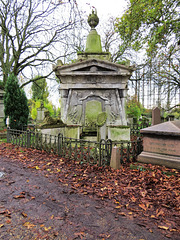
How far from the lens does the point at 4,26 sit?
46.2 ft

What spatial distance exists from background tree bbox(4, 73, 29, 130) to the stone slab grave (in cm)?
887

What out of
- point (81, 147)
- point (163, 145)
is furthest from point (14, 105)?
point (163, 145)

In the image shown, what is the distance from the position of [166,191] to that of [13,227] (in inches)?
119

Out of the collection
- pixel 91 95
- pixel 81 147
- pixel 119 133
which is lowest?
pixel 81 147

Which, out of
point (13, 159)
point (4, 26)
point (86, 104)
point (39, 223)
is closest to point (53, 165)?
point (13, 159)

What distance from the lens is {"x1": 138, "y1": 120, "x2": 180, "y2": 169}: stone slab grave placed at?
185 inches

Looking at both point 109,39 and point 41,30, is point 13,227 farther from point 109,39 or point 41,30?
point 109,39

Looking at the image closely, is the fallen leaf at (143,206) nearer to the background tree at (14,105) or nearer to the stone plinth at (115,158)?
the stone plinth at (115,158)

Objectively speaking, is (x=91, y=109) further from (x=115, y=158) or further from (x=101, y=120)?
(x=115, y=158)

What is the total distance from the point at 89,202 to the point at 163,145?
2.94m

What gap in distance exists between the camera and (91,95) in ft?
27.8

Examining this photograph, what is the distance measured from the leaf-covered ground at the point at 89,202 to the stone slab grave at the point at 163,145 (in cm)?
26

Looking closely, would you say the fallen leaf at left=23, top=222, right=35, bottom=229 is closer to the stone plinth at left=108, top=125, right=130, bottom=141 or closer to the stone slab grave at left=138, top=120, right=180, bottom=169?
the stone slab grave at left=138, top=120, right=180, bottom=169

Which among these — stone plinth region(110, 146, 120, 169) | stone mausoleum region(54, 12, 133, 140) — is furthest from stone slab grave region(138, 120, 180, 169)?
stone mausoleum region(54, 12, 133, 140)
